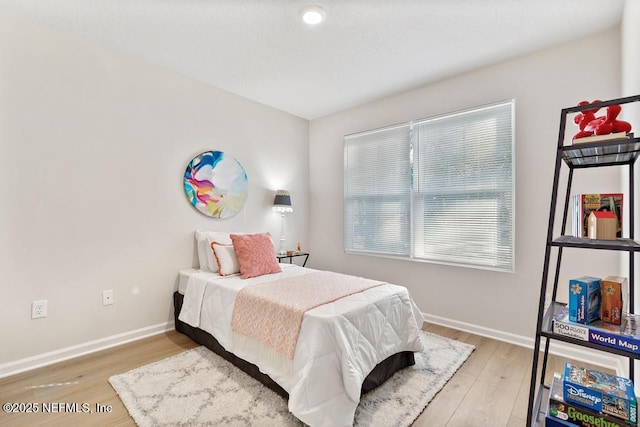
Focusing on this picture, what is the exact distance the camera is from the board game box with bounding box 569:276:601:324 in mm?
1179

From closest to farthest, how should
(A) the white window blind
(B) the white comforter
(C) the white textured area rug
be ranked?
(B) the white comforter
(C) the white textured area rug
(A) the white window blind

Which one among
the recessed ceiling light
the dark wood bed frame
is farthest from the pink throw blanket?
the recessed ceiling light

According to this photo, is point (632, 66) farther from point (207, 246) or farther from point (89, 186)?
point (89, 186)

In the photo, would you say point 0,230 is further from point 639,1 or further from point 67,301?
point 639,1

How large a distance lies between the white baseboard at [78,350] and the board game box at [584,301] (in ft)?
10.3

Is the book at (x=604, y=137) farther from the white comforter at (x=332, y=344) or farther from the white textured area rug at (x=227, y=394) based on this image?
the white textured area rug at (x=227, y=394)

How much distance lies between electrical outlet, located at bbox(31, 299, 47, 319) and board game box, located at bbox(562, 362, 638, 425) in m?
3.24

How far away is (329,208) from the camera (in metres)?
4.26

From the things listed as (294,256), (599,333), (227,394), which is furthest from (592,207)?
(294,256)

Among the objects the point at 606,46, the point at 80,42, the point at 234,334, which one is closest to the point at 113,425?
the point at 234,334

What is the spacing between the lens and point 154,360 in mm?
2361

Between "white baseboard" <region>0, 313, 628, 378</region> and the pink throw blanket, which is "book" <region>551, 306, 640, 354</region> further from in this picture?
"white baseboard" <region>0, 313, 628, 378</region>

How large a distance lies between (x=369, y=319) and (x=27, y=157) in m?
2.71

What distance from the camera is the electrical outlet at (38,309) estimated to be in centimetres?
225
